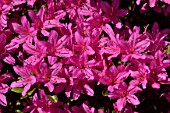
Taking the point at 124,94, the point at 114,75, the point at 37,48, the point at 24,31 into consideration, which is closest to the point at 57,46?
the point at 37,48

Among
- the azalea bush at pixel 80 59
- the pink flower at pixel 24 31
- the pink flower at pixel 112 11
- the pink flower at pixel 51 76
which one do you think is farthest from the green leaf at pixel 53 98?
the pink flower at pixel 112 11

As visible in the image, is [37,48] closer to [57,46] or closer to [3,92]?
[57,46]

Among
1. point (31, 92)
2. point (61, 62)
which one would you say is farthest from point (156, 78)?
point (31, 92)

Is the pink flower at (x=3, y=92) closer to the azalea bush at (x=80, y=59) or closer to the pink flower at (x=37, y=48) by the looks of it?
the azalea bush at (x=80, y=59)

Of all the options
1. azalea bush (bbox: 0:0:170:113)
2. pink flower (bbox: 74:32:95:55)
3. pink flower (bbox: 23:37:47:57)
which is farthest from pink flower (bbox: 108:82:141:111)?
pink flower (bbox: 23:37:47:57)

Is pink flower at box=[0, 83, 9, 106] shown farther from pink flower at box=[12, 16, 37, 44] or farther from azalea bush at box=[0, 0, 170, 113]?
pink flower at box=[12, 16, 37, 44]

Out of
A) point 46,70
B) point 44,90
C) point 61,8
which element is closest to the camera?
point 46,70

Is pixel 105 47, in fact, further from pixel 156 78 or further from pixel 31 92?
pixel 31 92

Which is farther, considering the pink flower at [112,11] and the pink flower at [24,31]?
the pink flower at [112,11]
